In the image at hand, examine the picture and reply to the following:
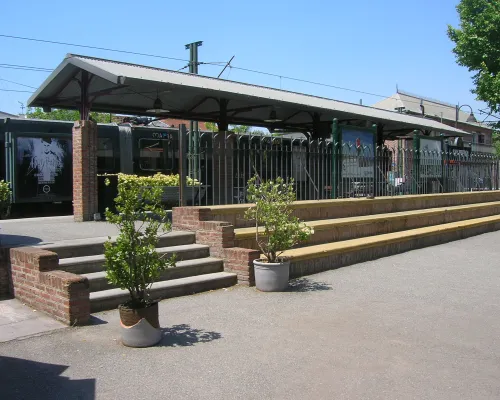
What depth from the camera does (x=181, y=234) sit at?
8820 millimetres

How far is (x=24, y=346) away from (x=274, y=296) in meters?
3.42

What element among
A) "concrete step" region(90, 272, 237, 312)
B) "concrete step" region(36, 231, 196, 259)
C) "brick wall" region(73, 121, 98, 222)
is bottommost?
"concrete step" region(90, 272, 237, 312)

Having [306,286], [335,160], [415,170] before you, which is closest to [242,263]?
[306,286]

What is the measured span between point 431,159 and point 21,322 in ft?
45.3

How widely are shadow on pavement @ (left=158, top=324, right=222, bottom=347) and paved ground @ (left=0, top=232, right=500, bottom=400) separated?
0.04 feet

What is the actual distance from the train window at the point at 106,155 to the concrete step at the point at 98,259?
9.41m

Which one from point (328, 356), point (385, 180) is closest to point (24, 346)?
point (328, 356)

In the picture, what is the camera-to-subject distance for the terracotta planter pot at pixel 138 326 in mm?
5359

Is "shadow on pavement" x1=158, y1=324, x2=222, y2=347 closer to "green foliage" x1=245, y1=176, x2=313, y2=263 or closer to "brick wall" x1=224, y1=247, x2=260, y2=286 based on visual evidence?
"brick wall" x1=224, y1=247, x2=260, y2=286

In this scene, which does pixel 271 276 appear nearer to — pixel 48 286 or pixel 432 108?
pixel 48 286

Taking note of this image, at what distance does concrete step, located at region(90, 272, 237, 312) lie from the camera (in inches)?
263

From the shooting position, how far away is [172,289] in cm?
736

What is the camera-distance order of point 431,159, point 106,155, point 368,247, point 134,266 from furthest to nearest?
1. point 106,155
2. point 431,159
3. point 368,247
4. point 134,266

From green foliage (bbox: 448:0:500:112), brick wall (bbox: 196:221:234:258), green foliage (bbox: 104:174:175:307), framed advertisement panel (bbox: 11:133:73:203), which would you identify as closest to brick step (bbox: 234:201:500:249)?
brick wall (bbox: 196:221:234:258)
